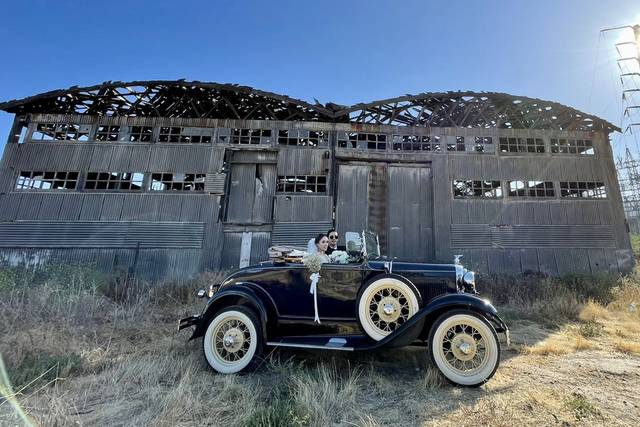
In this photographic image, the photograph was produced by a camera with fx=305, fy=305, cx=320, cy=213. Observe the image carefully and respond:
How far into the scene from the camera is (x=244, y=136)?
43.6 feet

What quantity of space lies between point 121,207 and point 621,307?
1638 cm

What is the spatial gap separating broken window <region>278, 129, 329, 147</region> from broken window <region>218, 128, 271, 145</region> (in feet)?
→ 2.15

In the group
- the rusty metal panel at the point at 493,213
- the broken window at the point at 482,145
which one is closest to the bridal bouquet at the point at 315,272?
the rusty metal panel at the point at 493,213

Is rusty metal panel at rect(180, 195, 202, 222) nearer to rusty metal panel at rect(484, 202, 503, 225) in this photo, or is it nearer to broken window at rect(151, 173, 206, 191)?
broken window at rect(151, 173, 206, 191)

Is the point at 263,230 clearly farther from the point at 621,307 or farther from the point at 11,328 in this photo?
the point at 621,307

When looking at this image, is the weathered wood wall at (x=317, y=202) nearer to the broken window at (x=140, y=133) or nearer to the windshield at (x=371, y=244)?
the broken window at (x=140, y=133)

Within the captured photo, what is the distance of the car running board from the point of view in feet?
11.6

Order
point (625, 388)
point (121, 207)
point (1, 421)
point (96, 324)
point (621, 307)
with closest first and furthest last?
1. point (1, 421)
2. point (625, 388)
3. point (96, 324)
4. point (621, 307)
5. point (121, 207)

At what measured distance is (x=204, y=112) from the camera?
540 inches

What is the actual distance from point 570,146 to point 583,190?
2.14 m

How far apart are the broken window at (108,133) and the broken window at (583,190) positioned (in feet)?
62.8

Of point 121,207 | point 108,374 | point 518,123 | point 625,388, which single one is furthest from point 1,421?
point 518,123

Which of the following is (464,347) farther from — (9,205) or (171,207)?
(9,205)

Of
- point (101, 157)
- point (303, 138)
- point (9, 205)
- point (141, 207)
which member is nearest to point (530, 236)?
point (303, 138)
